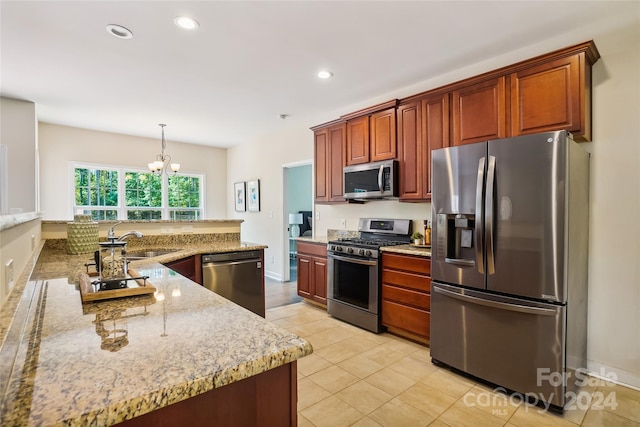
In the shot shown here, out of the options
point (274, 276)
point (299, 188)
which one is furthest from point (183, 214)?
point (299, 188)

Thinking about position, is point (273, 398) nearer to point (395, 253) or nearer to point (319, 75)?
point (395, 253)

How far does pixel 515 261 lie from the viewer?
6.95ft

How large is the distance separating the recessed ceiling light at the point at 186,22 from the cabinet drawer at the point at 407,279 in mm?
2604

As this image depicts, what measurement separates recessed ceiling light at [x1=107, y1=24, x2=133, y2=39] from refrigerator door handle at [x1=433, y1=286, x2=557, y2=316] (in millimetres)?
3095

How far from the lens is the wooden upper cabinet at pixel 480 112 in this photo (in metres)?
2.57

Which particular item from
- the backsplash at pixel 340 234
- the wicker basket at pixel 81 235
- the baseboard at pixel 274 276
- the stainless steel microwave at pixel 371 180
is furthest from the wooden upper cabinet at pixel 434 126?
the baseboard at pixel 274 276

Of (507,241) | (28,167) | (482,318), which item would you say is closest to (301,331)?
(482,318)

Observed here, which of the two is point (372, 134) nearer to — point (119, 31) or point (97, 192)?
point (119, 31)

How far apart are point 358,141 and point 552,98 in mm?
1882

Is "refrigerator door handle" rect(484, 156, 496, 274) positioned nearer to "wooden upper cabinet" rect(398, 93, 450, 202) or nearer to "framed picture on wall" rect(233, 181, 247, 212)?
"wooden upper cabinet" rect(398, 93, 450, 202)

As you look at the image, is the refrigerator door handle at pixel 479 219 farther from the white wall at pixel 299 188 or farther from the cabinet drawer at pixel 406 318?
the white wall at pixel 299 188

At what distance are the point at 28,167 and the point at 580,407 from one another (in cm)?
588

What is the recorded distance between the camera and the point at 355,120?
378cm

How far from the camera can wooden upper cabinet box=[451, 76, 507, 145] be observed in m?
2.57
